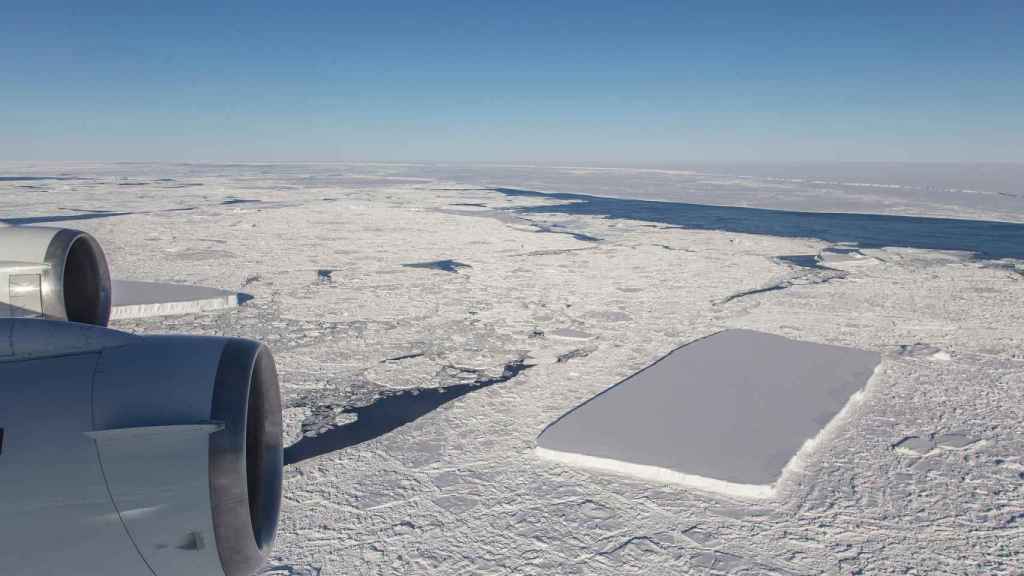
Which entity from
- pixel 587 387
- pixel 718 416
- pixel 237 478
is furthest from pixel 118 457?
pixel 587 387

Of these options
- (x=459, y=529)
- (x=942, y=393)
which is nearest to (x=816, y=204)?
(x=942, y=393)

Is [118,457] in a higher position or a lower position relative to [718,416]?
higher

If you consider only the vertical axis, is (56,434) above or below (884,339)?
above

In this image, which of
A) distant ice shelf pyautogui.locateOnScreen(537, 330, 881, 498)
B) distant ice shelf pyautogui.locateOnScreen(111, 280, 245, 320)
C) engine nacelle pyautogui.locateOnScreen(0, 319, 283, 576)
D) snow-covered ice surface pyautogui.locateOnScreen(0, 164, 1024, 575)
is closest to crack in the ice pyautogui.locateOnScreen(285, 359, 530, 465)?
snow-covered ice surface pyautogui.locateOnScreen(0, 164, 1024, 575)

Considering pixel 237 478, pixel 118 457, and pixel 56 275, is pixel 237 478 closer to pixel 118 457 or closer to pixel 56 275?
pixel 118 457

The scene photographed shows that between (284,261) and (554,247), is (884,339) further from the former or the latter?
(284,261)

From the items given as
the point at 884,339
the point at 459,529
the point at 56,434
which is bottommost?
the point at 459,529

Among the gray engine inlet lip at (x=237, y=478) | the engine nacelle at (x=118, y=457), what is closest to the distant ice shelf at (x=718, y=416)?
the gray engine inlet lip at (x=237, y=478)
